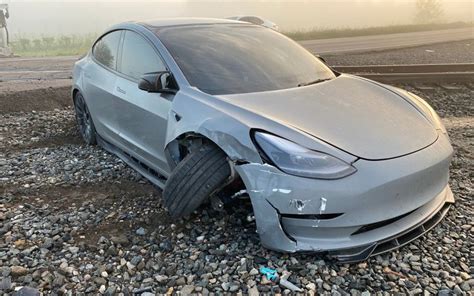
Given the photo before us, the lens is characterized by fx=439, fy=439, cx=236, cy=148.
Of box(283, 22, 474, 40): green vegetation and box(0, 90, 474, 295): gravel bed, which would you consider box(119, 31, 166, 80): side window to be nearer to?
box(0, 90, 474, 295): gravel bed

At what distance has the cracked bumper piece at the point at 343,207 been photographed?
276 centimetres

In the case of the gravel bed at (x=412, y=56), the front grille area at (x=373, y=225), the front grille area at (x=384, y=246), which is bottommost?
Answer: the gravel bed at (x=412, y=56)

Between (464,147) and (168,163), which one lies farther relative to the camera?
(464,147)

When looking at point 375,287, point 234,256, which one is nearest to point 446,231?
point 375,287

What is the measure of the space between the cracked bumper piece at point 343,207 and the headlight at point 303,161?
0.04 meters

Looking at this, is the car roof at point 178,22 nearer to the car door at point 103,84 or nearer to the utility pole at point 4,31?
the car door at point 103,84

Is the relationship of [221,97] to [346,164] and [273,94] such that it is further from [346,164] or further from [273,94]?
[346,164]

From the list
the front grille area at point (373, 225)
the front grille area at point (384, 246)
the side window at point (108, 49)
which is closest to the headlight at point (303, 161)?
the front grille area at point (373, 225)

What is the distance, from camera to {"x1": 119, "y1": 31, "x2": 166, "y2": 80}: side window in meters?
4.07

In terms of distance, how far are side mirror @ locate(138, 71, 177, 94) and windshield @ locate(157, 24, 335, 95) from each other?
0.15 meters

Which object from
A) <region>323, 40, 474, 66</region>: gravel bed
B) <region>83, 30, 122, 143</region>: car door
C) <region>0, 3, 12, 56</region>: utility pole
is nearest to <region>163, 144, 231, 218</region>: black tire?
<region>83, 30, 122, 143</region>: car door

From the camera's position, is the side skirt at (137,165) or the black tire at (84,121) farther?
the black tire at (84,121)

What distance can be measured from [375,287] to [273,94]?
169cm

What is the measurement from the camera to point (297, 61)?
4348 millimetres
